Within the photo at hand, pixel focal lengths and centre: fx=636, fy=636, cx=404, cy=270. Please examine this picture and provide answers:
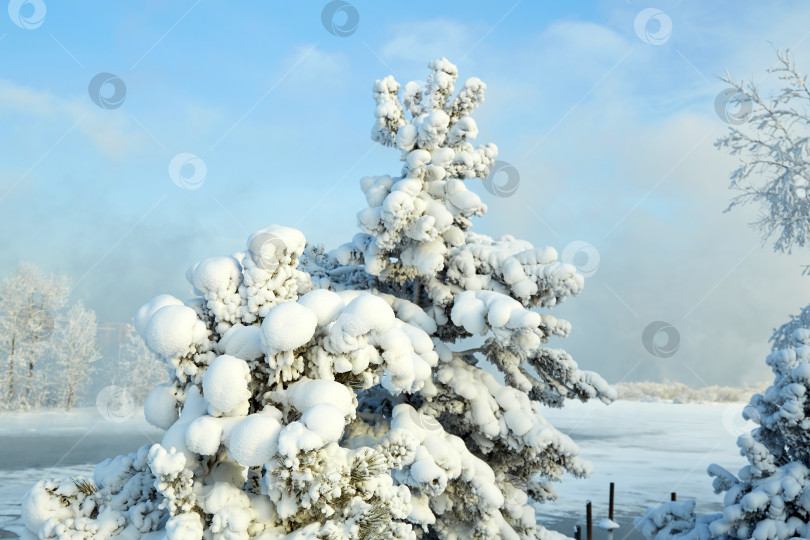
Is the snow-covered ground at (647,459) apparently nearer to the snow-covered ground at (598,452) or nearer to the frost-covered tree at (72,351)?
the snow-covered ground at (598,452)

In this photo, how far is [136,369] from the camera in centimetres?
3084

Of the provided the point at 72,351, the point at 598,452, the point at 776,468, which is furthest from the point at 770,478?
the point at 72,351

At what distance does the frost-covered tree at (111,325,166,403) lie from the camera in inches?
1215

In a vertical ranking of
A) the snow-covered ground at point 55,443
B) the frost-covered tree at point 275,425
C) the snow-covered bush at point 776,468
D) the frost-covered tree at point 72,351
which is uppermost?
the frost-covered tree at point 72,351

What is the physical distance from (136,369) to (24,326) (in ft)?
17.4

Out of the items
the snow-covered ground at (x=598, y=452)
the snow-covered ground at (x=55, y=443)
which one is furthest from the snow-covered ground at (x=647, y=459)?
the snow-covered ground at (x=55, y=443)

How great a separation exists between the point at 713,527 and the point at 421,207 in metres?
5.49

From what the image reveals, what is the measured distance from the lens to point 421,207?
7.89 meters

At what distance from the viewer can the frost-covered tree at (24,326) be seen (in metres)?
27.6

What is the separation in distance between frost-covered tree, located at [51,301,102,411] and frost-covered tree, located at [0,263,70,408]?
551 millimetres

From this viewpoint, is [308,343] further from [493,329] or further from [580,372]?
[580,372]

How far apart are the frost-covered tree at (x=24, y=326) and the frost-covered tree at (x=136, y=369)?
3682 mm

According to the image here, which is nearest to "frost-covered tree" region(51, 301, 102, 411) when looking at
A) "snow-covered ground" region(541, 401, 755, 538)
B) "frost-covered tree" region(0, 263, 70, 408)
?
"frost-covered tree" region(0, 263, 70, 408)

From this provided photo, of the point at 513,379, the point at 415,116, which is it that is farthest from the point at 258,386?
the point at 415,116
